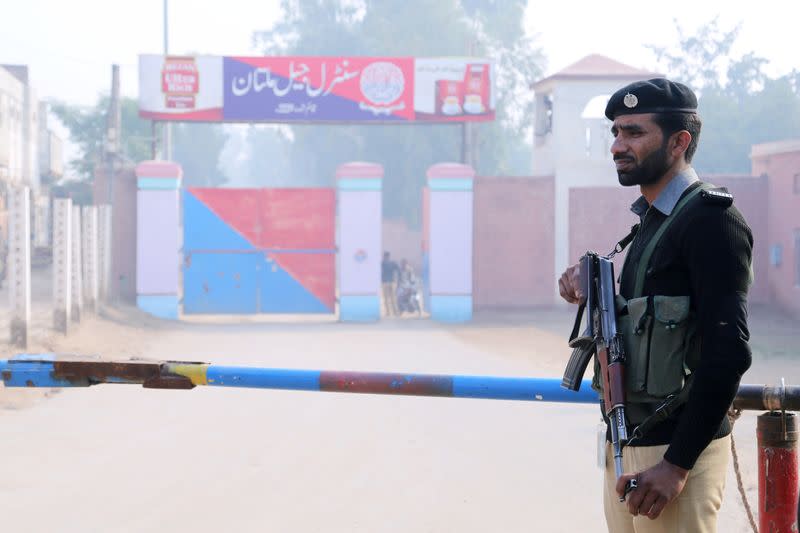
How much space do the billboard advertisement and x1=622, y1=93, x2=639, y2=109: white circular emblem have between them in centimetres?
1850

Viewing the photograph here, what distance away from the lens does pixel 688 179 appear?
269 cm

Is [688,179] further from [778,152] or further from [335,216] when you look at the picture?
[778,152]

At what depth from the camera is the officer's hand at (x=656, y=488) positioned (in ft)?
8.10

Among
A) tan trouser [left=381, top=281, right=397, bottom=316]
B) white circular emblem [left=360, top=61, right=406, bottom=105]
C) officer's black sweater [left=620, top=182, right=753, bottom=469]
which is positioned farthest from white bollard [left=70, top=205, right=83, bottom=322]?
officer's black sweater [left=620, top=182, right=753, bottom=469]

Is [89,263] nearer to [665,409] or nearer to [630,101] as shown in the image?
[630,101]

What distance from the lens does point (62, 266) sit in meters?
14.4

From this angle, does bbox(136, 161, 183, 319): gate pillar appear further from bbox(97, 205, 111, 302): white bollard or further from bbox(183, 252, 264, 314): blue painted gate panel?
bbox(97, 205, 111, 302): white bollard

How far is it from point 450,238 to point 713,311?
18162mm

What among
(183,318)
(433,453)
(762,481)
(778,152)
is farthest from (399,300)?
(762,481)

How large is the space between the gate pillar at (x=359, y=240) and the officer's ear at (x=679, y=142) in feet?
57.8

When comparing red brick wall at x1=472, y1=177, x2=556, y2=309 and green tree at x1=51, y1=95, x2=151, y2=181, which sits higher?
green tree at x1=51, y1=95, x2=151, y2=181

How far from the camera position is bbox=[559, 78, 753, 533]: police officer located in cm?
245

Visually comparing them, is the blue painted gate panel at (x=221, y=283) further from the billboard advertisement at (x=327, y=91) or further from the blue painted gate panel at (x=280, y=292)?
the billboard advertisement at (x=327, y=91)

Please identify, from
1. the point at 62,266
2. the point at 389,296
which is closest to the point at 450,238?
the point at 389,296
